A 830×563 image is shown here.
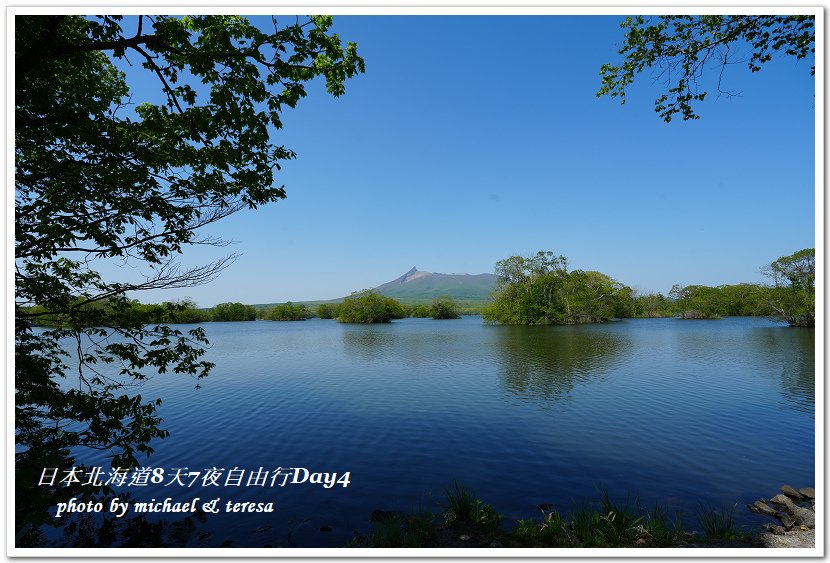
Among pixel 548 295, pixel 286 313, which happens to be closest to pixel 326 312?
pixel 286 313

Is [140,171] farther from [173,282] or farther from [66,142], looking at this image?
[173,282]

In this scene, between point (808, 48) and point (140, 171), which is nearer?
point (140, 171)

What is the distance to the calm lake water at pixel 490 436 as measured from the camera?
29.3ft

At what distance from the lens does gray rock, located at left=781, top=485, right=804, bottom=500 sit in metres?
8.60

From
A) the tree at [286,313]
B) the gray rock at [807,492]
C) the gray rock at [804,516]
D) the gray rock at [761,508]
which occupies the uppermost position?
the tree at [286,313]

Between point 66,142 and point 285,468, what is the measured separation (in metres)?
9.67

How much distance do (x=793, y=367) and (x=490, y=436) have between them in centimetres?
2614

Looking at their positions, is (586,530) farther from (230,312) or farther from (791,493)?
(230,312)

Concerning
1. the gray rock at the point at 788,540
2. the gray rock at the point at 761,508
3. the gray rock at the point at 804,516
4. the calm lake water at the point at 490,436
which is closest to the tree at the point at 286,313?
the calm lake water at the point at 490,436

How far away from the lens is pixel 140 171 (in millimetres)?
6781

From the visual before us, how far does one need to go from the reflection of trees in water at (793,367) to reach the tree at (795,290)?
27.1m

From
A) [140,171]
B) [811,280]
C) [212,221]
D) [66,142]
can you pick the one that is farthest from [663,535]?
[811,280]

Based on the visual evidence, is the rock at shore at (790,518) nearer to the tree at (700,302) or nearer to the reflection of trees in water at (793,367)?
the reflection of trees in water at (793,367)

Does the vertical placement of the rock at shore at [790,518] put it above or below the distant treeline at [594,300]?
below
